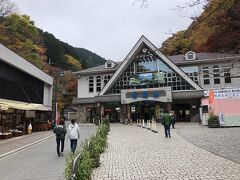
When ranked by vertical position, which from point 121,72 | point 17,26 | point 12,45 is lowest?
point 121,72

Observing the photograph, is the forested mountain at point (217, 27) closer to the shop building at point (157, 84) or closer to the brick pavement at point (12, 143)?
the brick pavement at point (12, 143)

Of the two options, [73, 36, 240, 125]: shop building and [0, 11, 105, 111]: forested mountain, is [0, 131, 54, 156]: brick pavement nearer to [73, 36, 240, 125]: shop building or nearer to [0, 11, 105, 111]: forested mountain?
[0, 11, 105, 111]: forested mountain

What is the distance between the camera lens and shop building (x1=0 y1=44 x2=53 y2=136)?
71.7ft

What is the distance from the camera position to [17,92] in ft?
84.5

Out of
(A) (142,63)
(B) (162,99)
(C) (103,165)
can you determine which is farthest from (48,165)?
(A) (142,63)

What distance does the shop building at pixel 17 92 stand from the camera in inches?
860

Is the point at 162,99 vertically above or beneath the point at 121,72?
beneath

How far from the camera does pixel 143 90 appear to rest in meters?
37.6

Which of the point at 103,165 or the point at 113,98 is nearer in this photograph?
the point at 103,165

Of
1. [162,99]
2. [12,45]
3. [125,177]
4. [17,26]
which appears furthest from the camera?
[17,26]

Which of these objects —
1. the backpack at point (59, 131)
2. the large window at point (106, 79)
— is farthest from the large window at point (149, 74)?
the backpack at point (59, 131)

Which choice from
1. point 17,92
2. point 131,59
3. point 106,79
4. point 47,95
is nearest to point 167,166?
point 17,92

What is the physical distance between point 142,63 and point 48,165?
31.6m

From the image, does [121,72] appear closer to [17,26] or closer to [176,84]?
[176,84]
